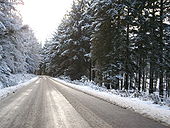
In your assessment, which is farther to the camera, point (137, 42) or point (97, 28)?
point (97, 28)

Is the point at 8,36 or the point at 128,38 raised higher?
the point at 128,38

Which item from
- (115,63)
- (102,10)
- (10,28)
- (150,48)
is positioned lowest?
(115,63)

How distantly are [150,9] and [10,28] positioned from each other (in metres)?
13.4

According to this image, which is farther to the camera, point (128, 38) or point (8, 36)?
point (128, 38)

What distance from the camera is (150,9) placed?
21109 millimetres

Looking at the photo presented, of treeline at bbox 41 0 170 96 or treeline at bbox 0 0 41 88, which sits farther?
treeline at bbox 41 0 170 96

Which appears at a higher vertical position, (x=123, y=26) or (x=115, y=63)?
(x=123, y=26)

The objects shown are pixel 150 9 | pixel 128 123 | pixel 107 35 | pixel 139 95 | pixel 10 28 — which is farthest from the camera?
pixel 107 35

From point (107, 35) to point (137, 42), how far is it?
10.8 ft

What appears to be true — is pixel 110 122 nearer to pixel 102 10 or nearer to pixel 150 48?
pixel 150 48

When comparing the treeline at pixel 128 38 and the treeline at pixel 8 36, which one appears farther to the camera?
the treeline at pixel 128 38

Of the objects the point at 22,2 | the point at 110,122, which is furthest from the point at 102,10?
the point at 110,122

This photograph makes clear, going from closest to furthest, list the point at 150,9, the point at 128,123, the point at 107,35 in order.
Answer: the point at 128,123, the point at 150,9, the point at 107,35

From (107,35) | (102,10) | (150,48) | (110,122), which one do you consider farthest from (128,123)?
(102,10)
